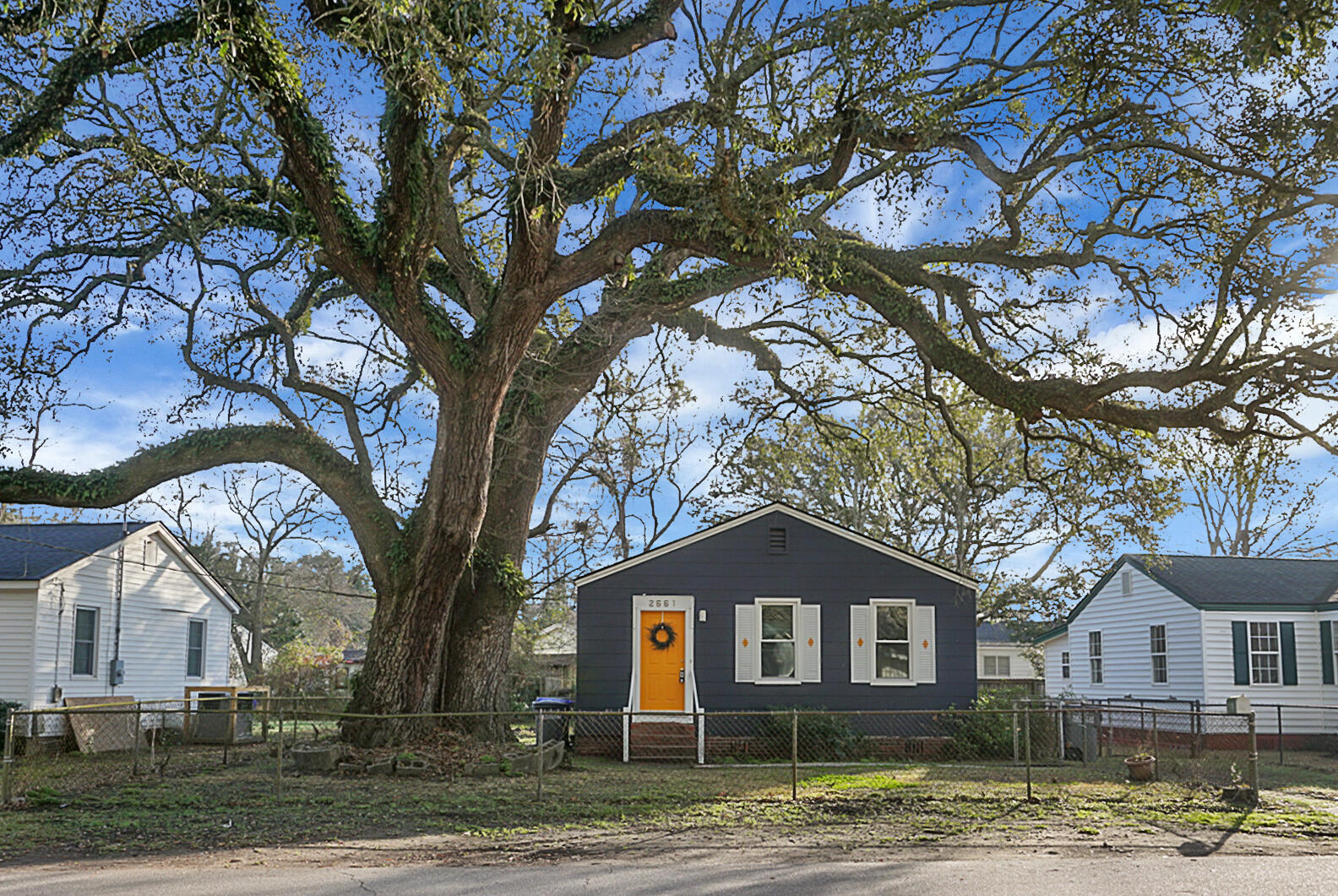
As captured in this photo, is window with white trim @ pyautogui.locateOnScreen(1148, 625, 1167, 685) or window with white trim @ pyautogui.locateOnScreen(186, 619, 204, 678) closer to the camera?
window with white trim @ pyautogui.locateOnScreen(1148, 625, 1167, 685)

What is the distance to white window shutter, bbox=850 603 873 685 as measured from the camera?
19.7 meters

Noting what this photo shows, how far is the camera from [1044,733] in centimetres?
1823

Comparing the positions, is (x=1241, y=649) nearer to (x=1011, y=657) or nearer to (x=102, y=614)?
(x=1011, y=657)

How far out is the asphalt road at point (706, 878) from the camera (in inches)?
305

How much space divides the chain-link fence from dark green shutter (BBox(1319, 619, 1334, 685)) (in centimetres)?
209

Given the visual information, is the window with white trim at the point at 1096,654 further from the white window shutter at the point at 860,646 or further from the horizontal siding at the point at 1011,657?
the horizontal siding at the point at 1011,657

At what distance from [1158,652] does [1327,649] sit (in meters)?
3.33

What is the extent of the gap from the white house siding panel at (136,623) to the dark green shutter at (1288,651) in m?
24.8

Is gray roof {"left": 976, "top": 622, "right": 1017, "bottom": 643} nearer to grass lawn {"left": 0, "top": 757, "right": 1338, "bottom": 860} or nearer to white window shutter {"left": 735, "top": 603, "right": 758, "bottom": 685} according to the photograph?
white window shutter {"left": 735, "top": 603, "right": 758, "bottom": 685}

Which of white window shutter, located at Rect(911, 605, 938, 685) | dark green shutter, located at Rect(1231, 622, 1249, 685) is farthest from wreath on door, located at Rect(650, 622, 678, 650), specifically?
dark green shutter, located at Rect(1231, 622, 1249, 685)

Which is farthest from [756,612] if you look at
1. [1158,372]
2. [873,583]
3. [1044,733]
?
[1158,372]

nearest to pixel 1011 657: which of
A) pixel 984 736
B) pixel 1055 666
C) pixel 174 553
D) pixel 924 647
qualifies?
pixel 1055 666

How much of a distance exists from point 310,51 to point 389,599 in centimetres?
749

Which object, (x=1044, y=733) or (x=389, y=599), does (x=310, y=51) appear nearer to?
(x=389, y=599)
